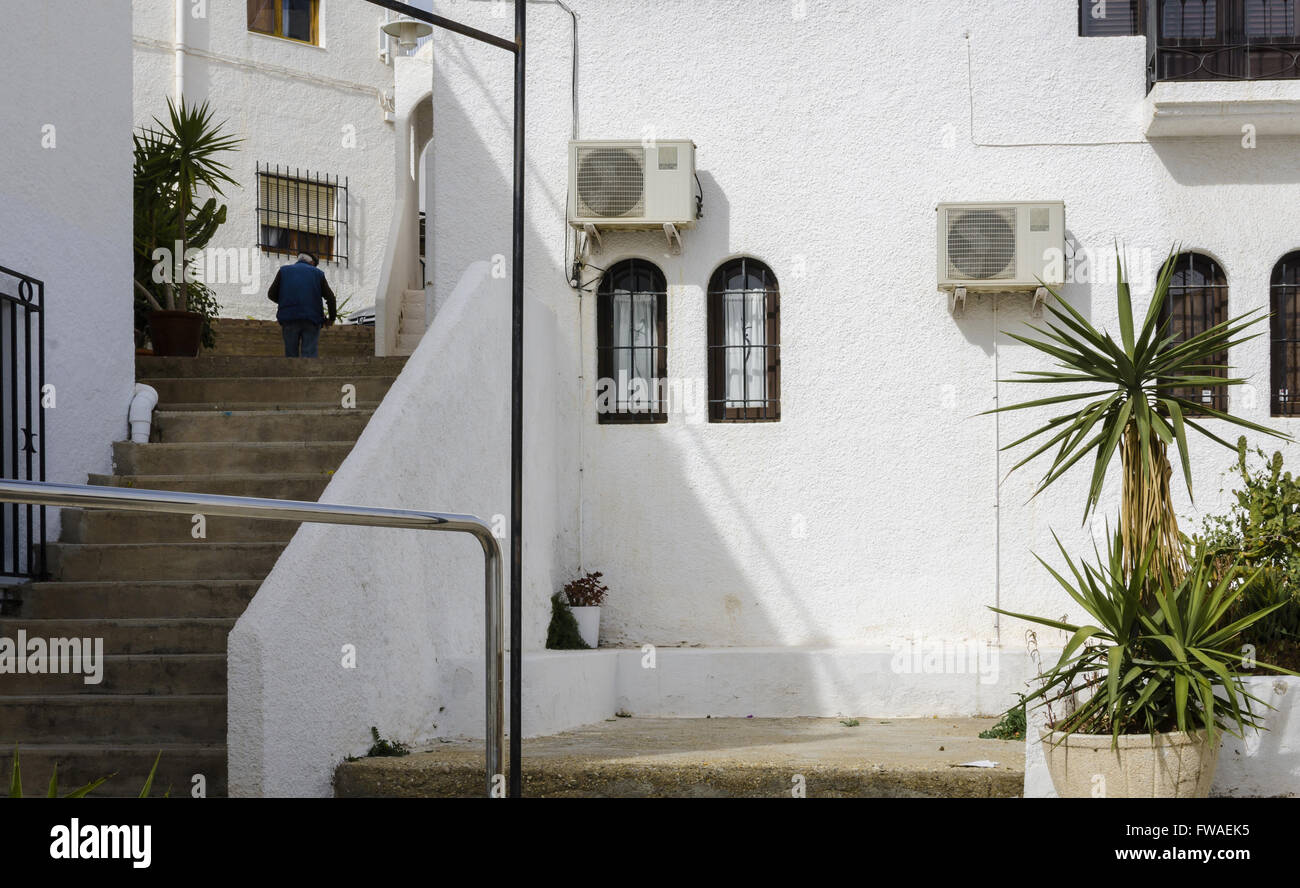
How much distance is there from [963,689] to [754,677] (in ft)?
5.07

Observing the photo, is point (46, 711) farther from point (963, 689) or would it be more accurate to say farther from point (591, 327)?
point (963, 689)

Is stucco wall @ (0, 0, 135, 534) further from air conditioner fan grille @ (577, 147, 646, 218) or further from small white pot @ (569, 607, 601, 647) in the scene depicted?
small white pot @ (569, 607, 601, 647)

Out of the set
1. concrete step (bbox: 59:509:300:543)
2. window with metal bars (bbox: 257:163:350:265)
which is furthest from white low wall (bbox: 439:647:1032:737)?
window with metal bars (bbox: 257:163:350:265)

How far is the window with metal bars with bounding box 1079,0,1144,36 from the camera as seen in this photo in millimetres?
11078

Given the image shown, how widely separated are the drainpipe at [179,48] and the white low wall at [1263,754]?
14838 mm

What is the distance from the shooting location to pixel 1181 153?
10.8m

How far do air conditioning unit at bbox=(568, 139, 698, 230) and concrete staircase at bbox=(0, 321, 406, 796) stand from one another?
6.84 ft

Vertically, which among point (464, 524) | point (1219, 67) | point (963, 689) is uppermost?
point (1219, 67)

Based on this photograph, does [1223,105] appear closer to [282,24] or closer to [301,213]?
[301,213]

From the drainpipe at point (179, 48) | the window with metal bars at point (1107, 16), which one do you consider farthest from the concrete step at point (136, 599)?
the drainpipe at point (179, 48)

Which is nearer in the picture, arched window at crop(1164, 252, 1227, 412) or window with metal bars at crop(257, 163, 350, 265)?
arched window at crop(1164, 252, 1227, 412)

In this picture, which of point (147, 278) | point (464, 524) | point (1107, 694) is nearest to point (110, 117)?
point (147, 278)

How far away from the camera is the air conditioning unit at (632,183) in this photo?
10602mm
